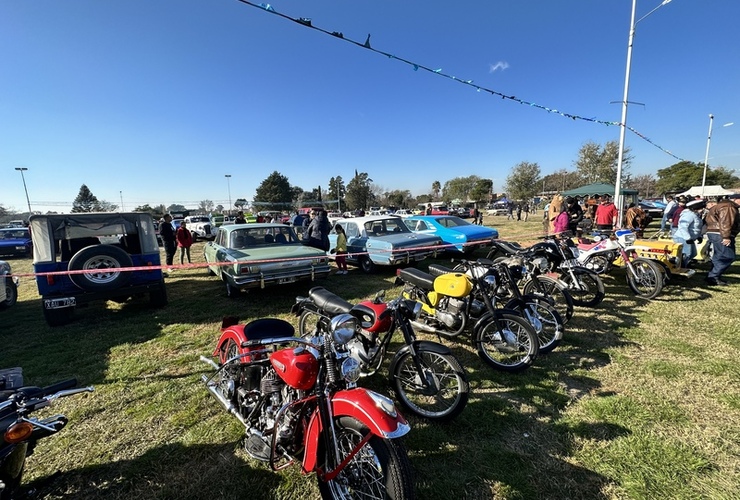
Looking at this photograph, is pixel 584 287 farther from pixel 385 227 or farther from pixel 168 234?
pixel 168 234

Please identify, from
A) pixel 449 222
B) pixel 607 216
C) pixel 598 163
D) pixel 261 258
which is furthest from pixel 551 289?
pixel 598 163

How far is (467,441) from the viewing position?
8.52 feet

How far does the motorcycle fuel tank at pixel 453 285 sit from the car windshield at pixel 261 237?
4.21 meters

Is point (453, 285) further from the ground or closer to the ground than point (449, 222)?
closer to the ground

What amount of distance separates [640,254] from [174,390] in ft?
27.7

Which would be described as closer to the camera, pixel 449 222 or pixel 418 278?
pixel 418 278

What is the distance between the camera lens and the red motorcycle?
173cm

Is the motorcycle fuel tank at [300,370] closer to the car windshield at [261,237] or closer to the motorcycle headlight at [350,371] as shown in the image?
the motorcycle headlight at [350,371]

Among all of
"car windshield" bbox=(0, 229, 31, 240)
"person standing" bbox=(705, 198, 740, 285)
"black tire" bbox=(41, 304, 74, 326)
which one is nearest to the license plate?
"black tire" bbox=(41, 304, 74, 326)

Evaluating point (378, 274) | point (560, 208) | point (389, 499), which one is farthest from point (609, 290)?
point (389, 499)

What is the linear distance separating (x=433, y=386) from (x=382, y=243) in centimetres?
569

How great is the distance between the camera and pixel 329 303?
3.48 m

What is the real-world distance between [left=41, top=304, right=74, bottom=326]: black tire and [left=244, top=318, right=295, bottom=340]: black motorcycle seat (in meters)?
4.51

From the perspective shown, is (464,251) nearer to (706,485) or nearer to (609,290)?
(609,290)
